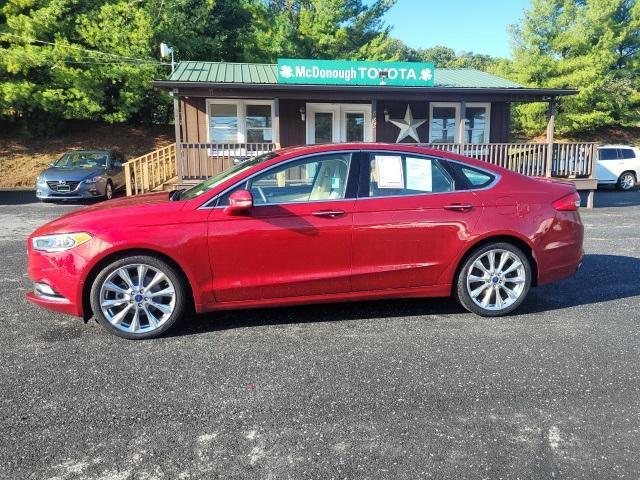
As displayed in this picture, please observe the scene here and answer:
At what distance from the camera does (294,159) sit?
456 centimetres

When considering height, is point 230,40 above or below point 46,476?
above

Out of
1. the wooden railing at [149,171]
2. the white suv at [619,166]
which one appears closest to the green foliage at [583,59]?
the white suv at [619,166]

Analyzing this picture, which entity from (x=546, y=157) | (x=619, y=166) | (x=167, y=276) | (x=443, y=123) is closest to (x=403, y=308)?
(x=167, y=276)

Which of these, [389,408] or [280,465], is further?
[389,408]

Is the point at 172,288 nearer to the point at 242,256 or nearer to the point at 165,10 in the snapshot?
the point at 242,256

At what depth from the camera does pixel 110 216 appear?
4215mm

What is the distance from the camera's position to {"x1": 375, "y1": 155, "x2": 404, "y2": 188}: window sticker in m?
4.63

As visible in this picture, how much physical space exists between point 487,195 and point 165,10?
2416 centimetres

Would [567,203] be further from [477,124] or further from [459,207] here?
[477,124]

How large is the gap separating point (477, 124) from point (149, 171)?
1054 cm

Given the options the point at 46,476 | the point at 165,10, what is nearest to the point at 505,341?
the point at 46,476

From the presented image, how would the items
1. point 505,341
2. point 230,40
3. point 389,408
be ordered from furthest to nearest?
point 230,40
point 505,341
point 389,408

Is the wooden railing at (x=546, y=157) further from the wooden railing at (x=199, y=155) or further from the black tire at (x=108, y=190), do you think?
the black tire at (x=108, y=190)

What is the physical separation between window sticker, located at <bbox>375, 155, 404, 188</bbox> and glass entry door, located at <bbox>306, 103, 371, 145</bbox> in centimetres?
1229
